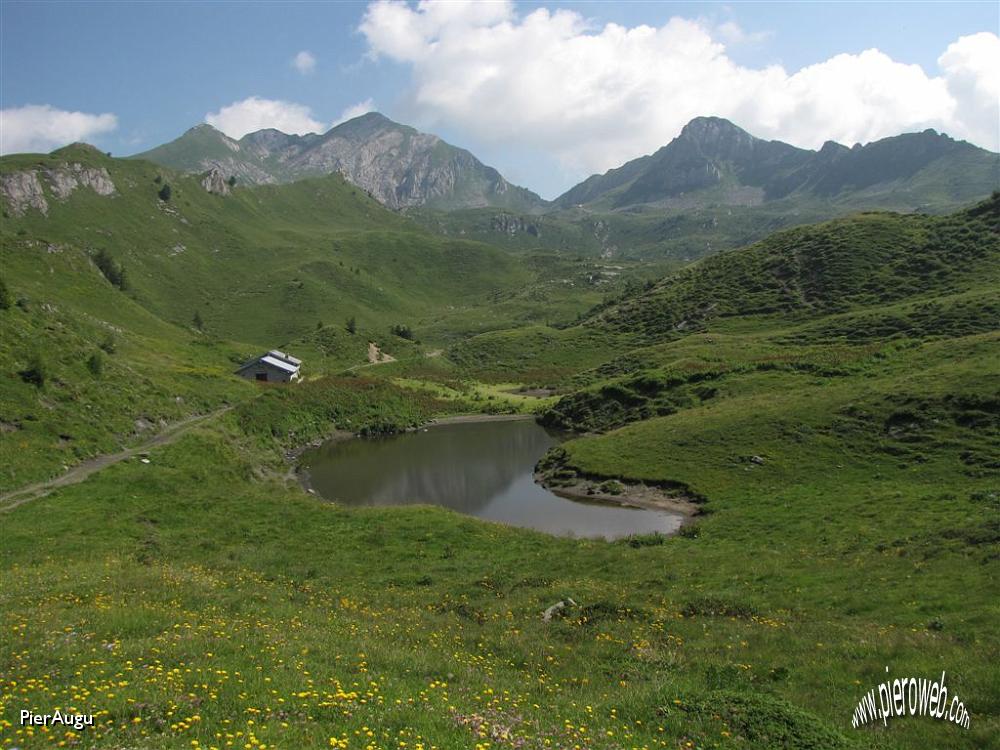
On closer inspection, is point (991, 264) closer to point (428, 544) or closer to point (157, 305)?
point (428, 544)

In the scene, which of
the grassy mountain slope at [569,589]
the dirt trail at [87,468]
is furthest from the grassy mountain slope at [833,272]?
the dirt trail at [87,468]

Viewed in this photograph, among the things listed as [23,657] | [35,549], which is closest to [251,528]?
[35,549]

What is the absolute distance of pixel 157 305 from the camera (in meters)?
185

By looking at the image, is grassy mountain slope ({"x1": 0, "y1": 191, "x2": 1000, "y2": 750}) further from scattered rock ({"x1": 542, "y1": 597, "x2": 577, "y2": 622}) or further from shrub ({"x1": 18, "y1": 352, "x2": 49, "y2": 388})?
shrub ({"x1": 18, "y1": 352, "x2": 49, "y2": 388})

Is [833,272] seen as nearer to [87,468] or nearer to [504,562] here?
[504,562]

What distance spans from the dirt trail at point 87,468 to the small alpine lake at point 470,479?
13867 mm

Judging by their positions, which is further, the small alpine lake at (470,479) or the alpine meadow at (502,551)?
the small alpine lake at (470,479)

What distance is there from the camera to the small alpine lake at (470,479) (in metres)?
49.3

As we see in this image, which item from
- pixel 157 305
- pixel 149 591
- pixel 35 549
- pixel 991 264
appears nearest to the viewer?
pixel 149 591

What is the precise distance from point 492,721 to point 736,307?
150 meters

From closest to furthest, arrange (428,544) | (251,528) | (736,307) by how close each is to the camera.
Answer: (428,544)
(251,528)
(736,307)

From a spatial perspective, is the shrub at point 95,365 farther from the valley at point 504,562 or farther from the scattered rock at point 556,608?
the scattered rock at point 556,608

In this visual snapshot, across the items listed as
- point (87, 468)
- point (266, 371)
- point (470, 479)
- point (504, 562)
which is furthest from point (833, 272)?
point (87, 468)

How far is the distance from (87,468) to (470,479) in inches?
1379
